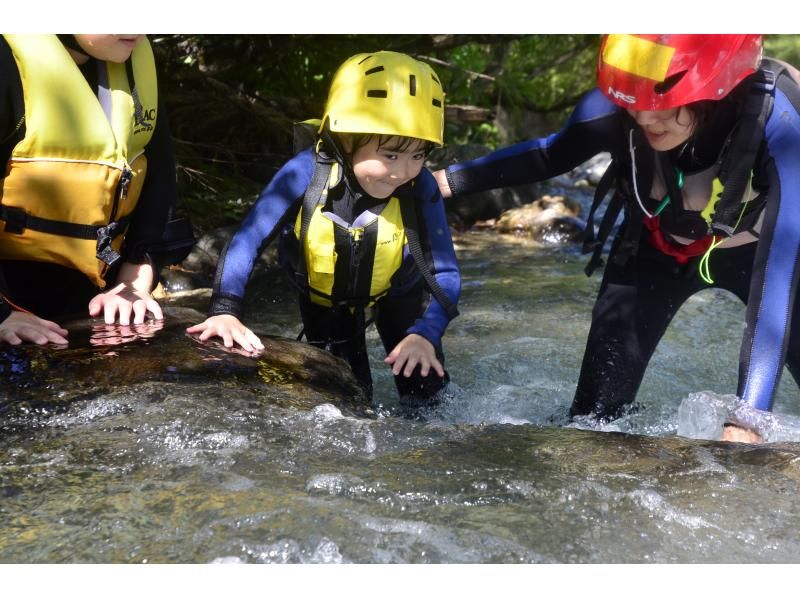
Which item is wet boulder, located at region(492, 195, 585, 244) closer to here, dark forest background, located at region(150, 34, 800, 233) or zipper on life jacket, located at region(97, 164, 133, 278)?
dark forest background, located at region(150, 34, 800, 233)

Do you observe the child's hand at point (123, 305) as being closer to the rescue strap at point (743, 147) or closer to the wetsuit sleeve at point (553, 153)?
the wetsuit sleeve at point (553, 153)

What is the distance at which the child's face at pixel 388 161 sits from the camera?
384 cm

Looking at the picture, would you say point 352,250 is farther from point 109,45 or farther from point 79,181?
point 109,45

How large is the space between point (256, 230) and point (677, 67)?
6.07ft

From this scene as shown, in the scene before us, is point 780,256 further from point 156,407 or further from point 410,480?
point 156,407

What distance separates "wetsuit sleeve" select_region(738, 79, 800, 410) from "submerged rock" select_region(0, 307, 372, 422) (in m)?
1.51

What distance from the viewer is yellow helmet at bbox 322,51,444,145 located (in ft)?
12.3

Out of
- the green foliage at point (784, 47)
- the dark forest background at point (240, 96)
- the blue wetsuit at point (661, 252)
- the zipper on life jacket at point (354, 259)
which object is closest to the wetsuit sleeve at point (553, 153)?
the blue wetsuit at point (661, 252)

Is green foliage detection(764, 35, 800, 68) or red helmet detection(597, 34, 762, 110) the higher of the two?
green foliage detection(764, 35, 800, 68)

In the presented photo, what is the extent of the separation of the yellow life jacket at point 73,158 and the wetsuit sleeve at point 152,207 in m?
0.09

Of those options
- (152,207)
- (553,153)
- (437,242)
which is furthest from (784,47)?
(152,207)

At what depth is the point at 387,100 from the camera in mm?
3768

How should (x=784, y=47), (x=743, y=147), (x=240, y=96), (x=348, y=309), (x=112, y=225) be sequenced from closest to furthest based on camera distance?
(x=743, y=147) → (x=112, y=225) → (x=348, y=309) → (x=240, y=96) → (x=784, y=47)

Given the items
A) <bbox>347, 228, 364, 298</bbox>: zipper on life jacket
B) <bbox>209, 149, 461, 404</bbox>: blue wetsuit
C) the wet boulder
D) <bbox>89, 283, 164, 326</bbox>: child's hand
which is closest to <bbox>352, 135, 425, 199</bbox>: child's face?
<bbox>209, 149, 461, 404</bbox>: blue wetsuit
